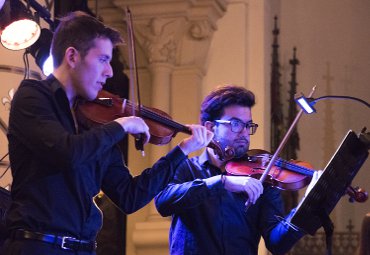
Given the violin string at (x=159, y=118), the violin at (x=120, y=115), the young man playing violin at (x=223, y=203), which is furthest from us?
the young man playing violin at (x=223, y=203)

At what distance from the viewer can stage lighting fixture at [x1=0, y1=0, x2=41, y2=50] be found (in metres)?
4.32

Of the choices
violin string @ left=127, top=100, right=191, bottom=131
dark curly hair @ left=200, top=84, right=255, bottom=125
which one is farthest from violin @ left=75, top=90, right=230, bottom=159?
dark curly hair @ left=200, top=84, right=255, bottom=125

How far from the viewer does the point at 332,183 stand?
2990mm

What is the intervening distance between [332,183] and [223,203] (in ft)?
2.38

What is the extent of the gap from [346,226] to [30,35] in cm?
331

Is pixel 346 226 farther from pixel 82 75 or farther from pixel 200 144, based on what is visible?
pixel 82 75

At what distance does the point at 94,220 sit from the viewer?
2619 millimetres

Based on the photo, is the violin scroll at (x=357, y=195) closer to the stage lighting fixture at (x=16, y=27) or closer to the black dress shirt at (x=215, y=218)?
the black dress shirt at (x=215, y=218)

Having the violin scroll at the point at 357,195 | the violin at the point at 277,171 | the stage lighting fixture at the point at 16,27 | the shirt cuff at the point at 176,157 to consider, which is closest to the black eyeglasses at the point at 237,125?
the violin at the point at 277,171

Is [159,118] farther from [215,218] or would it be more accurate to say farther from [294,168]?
[294,168]

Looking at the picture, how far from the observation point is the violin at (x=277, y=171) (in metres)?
3.63

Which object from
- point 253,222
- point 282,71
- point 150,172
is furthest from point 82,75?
point 282,71

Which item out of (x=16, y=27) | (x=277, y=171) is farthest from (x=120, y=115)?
(x=16, y=27)

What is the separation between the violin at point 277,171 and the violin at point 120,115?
63cm
